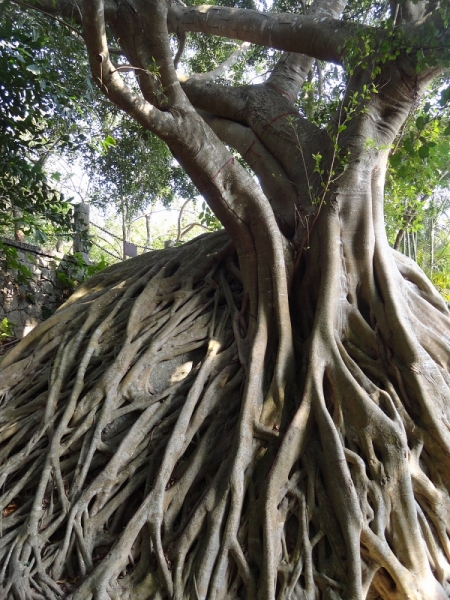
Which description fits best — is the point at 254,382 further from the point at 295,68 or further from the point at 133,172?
the point at 133,172

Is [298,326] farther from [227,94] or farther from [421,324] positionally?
[227,94]

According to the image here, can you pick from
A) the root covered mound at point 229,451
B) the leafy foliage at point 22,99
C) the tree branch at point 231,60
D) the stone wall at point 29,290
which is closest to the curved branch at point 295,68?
the tree branch at point 231,60

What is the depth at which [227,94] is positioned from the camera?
4883 millimetres

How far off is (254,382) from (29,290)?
12.0ft

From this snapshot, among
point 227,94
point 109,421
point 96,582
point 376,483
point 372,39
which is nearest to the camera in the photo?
point 96,582

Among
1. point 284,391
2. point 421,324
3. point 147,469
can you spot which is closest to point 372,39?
point 421,324

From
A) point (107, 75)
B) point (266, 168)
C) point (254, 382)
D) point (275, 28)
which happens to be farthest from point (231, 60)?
point (254, 382)

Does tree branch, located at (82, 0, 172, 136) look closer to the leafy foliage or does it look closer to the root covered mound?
the leafy foliage

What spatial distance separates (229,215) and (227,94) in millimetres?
1849

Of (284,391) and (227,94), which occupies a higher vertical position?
(227,94)

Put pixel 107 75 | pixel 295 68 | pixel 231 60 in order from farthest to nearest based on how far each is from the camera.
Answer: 1. pixel 231 60
2. pixel 295 68
3. pixel 107 75

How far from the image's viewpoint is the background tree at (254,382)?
245 cm

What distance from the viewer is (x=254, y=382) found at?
311 centimetres

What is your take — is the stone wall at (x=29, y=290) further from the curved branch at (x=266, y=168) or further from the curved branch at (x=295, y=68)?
the curved branch at (x=295, y=68)
